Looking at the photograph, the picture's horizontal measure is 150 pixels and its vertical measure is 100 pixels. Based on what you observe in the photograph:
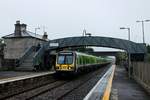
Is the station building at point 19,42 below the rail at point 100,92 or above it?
above

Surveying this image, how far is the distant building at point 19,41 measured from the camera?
61.3 meters

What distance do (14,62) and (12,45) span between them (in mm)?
19842

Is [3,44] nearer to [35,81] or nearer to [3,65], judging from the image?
[3,65]

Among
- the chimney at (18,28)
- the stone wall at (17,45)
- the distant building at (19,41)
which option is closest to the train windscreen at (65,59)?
the chimney at (18,28)

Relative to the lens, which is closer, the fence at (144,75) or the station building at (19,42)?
the fence at (144,75)

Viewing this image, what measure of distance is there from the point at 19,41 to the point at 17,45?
0.97m

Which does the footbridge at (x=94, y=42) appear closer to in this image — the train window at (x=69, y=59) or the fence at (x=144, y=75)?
the train window at (x=69, y=59)

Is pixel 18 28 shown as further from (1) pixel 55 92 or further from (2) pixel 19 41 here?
(1) pixel 55 92

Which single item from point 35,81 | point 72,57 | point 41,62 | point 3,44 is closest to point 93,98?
point 35,81

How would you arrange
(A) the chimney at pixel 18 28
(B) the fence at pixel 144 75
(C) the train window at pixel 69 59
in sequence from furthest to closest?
(A) the chimney at pixel 18 28, (C) the train window at pixel 69 59, (B) the fence at pixel 144 75

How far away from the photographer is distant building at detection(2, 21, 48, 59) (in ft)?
201

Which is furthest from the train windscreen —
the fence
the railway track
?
the fence

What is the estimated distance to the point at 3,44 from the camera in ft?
224

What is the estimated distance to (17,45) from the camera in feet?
207
